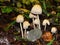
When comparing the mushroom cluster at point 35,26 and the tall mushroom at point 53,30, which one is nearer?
the mushroom cluster at point 35,26

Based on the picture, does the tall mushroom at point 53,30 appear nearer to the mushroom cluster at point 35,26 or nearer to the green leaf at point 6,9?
Result: the mushroom cluster at point 35,26

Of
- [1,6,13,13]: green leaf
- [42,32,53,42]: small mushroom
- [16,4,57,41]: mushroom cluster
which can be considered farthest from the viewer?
[1,6,13,13]: green leaf

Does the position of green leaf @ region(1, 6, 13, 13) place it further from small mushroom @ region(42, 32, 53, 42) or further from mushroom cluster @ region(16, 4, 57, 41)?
small mushroom @ region(42, 32, 53, 42)

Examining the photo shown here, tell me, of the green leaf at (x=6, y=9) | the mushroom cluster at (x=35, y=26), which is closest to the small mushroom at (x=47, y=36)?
the mushroom cluster at (x=35, y=26)

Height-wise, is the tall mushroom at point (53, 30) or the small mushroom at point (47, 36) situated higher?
the tall mushroom at point (53, 30)

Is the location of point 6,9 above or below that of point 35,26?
above

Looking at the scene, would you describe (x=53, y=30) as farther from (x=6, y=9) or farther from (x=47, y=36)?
(x=6, y=9)

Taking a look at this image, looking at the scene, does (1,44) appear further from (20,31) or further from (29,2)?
(29,2)

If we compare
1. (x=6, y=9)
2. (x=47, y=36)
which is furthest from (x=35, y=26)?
(x=6, y=9)

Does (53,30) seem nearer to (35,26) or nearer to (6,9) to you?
(35,26)

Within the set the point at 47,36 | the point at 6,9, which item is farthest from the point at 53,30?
the point at 6,9

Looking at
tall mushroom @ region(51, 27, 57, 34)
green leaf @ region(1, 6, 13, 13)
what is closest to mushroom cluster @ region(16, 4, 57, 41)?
tall mushroom @ region(51, 27, 57, 34)

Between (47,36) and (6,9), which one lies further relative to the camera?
(6,9)
